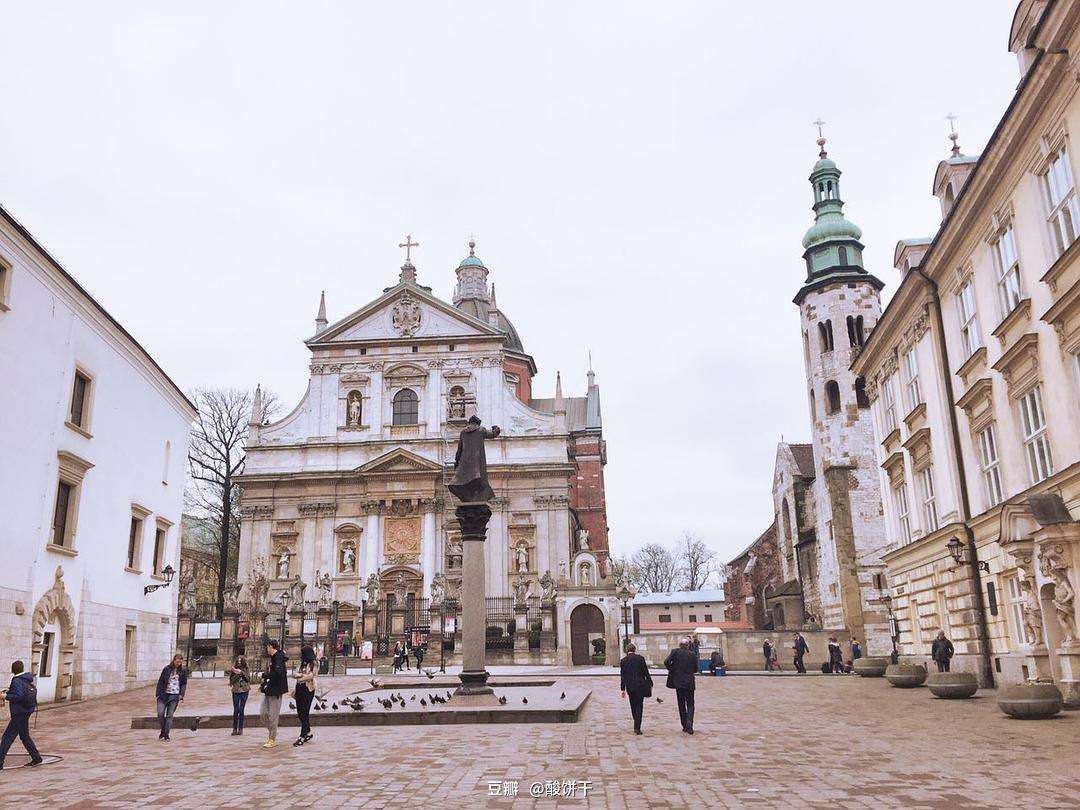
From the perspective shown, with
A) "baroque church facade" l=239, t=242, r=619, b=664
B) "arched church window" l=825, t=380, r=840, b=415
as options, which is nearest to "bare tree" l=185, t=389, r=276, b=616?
"baroque church facade" l=239, t=242, r=619, b=664

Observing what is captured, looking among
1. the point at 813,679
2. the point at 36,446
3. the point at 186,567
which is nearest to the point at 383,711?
the point at 36,446

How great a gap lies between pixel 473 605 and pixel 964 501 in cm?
1127

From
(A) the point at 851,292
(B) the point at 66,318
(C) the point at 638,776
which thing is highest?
(A) the point at 851,292

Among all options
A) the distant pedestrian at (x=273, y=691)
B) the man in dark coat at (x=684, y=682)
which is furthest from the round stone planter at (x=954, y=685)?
the distant pedestrian at (x=273, y=691)

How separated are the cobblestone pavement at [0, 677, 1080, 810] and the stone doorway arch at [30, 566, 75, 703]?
12.8ft

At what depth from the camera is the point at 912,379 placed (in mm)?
23734

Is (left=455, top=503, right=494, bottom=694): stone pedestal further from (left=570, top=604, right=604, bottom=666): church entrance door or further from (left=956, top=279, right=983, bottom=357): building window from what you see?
(left=570, top=604, right=604, bottom=666): church entrance door

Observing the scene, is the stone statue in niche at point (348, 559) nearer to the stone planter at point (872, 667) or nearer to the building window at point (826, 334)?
the building window at point (826, 334)

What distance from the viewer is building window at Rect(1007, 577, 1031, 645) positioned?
17484 millimetres

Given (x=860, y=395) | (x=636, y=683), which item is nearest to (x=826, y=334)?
(x=860, y=395)

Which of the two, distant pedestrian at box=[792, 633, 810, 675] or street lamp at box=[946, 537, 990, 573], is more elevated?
street lamp at box=[946, 537, 990, 573]

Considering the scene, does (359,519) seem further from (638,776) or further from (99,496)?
(638,776)

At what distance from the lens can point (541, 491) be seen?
158ft

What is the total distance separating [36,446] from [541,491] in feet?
101
